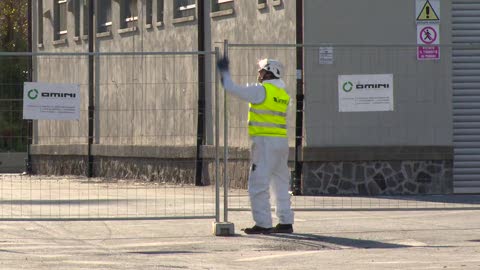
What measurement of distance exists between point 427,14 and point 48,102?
336 inches

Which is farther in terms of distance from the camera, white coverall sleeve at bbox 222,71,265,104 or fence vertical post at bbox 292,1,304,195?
fence vertical post at bbox 292,1,304,195

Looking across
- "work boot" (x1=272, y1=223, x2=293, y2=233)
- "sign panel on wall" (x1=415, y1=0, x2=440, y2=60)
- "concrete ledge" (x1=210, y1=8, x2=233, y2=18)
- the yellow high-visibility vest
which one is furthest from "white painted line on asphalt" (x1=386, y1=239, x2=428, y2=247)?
"concrete ledge" (x1=210, y1=8, x2=233, y2=18)

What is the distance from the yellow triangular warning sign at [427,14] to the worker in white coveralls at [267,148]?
771 cm

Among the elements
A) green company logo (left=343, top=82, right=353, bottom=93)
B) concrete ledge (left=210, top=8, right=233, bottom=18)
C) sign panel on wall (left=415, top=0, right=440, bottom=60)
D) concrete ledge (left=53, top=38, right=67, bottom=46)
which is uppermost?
concrete ledge (left=210, top=8, right=233, bottom=18)

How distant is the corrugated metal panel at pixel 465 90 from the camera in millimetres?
21406

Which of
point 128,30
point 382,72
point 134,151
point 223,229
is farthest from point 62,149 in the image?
point 128,30

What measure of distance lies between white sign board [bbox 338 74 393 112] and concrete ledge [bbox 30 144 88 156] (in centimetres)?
391

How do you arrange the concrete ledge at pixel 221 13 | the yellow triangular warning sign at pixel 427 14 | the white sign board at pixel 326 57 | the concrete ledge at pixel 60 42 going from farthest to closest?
the concrete ledge at pixel 60 42
the concrete ledge at pixel 221 13
the yellow triangular warning sign at pixel 427 14
the white sign board at pixel 326 57

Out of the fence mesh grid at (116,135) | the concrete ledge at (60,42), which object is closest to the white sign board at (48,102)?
the fence mesh grid at (116,135)

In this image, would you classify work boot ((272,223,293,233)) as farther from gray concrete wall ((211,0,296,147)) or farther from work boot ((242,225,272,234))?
gray concrete wall ((211,0,296,147))

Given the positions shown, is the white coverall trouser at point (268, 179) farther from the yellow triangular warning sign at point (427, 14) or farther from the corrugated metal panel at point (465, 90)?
the yellow triangular warning sign at point (427, 14)

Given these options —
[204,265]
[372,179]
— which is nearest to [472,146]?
[372,179]

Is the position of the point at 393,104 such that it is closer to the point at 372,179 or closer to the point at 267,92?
the point at 267,92

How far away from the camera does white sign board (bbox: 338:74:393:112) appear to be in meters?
16.1
